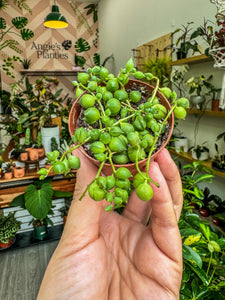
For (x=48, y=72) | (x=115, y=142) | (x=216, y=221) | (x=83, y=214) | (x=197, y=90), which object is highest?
(x=48, y=72)

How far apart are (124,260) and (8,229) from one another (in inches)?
79.9

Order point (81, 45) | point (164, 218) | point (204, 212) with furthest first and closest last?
point (81, 45) → point (204, 212) → point (164, 218)

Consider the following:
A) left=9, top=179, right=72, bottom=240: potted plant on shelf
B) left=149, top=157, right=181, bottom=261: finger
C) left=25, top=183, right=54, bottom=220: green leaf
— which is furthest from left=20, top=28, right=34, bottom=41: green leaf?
left=149, top=157, right=181, bottom=261: finger

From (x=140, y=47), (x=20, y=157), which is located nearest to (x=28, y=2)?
(x=140, y=47)

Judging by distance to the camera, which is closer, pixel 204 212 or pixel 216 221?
pixel 216 221

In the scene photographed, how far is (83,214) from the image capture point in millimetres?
569

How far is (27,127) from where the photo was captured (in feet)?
8.30

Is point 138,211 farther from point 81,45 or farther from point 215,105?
point 81,45

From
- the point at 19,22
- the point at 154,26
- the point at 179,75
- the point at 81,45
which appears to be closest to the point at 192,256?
the point at 179,75

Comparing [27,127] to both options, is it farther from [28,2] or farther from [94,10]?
[94,10]

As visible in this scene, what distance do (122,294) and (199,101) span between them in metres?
1.93

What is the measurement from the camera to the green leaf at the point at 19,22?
5.43m

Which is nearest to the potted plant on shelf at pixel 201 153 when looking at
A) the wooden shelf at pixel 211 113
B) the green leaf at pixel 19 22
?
the wooden shelf at pixel 211 113

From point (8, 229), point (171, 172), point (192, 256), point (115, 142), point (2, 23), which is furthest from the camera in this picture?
point (2, 23)
